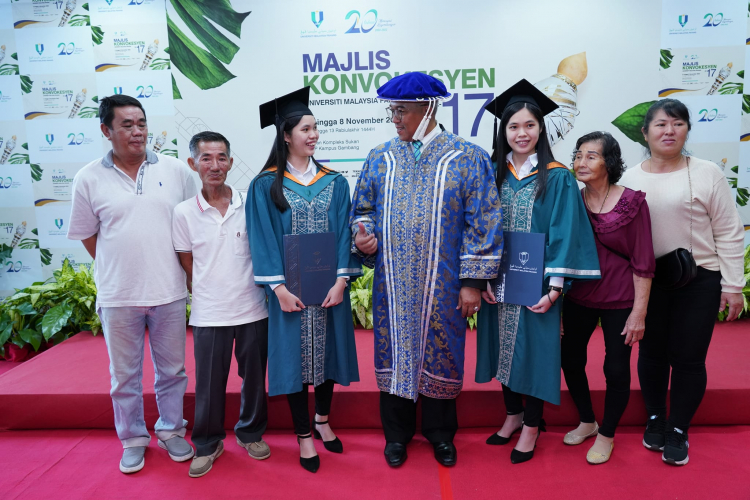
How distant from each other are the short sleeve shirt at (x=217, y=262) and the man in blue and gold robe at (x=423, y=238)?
20.8 inches

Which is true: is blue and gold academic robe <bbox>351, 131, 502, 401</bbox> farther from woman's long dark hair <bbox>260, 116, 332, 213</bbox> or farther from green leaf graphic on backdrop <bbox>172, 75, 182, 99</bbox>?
green leaf graphic on backdrop <bbox>172, 75, 182, 99</bbox>

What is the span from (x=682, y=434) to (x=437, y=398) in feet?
3.74

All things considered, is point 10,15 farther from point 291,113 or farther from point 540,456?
point 540,456

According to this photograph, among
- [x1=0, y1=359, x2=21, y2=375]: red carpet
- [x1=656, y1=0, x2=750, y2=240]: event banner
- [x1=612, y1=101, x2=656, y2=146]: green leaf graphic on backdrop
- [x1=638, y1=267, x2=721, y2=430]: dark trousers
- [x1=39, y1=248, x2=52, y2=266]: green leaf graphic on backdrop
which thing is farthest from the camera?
[x1=39, y1=248, x2=52, y2=266]: green leaf graphic on backdrop

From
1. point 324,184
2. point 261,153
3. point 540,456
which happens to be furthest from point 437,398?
point 261,153

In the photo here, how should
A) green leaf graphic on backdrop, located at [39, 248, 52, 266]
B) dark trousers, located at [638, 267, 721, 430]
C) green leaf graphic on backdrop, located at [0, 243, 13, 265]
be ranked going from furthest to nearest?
1. green leaf graphic on backdrop, located at [39, 248, 52, 266]
2. green leaf graphic on backdrop, located at [0, 243, 13, 265]
3. dark trousers, located at [638, 267, 721, 430]

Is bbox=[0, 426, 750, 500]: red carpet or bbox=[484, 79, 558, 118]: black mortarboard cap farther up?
bbox=[484, 79, 558, 118]: black mortarboard cap

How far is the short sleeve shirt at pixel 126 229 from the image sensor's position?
7.32 feet

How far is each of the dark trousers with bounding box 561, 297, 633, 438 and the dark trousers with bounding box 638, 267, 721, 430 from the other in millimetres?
213

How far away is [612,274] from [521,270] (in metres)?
0.40

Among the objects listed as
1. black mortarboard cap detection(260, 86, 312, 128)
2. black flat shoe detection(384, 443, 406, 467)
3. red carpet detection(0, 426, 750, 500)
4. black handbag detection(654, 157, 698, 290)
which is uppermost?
black mortarboard cap detection(260, 86, 312, 128)

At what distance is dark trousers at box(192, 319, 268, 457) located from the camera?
2.26 m

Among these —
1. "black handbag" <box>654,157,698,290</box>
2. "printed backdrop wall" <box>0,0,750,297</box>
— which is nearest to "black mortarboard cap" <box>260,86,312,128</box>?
"black handbag" <box>654,157,698,290</box>

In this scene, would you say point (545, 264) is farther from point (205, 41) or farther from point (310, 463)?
point (205, 41)
